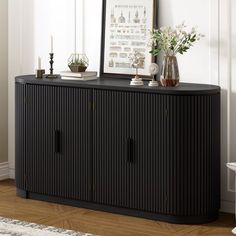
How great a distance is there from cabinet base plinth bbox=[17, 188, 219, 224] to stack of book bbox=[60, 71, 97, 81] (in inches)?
36.9

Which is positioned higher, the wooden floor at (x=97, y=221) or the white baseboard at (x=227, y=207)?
the white baseboard at (x=227, y=207)

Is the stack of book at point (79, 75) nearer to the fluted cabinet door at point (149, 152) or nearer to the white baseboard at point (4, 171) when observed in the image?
the fluted cabinet door at point (149, 152)

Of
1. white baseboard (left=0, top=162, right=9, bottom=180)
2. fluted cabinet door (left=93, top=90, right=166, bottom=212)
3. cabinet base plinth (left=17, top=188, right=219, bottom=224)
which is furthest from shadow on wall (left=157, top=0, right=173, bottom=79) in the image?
white baseboard (left=0, top=162, right=9, bottom=180)

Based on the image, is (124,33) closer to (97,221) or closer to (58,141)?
(58,141)

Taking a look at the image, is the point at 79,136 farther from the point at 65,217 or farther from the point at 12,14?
the point at 12,14

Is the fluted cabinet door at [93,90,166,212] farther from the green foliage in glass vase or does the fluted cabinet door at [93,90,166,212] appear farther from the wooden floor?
the green foliage in glass vase

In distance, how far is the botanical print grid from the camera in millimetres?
5395

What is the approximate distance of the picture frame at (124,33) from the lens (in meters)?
5.38

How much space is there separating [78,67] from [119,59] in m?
0.34

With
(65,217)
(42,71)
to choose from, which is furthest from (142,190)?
(42,71)

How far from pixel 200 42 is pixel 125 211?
135 centimetres

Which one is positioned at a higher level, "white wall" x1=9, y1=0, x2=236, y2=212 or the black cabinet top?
"white wall" x1=9, y1=0, x2=236, y2=212

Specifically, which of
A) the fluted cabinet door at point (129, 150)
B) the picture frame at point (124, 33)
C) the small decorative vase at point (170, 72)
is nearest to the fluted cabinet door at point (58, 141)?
the fluted cabinet door at point (129, 150)

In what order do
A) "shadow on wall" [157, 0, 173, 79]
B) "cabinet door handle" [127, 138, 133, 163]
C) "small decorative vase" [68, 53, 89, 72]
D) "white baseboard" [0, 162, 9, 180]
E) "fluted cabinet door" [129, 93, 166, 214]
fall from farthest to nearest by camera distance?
"white baseboard" [0, 162, 9, 180] → "small decorative vase" [68, 53, 89, 72] → "shadow on wall" [157, 0, 173, 79] → "cabinet door handle" [127, 138, 133, 163] → "fluted cabinet door" [129, 93, 166, 214]
